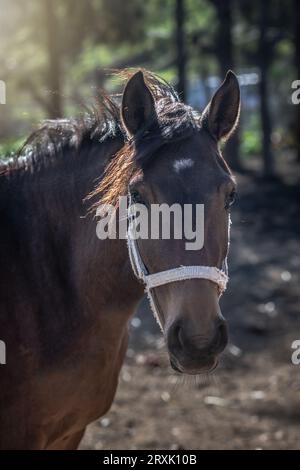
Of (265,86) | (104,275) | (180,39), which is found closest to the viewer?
(104,275)

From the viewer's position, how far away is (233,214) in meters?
13.1

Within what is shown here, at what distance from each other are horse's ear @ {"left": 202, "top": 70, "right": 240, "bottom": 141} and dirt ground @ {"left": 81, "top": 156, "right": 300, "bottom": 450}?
2.12 ft

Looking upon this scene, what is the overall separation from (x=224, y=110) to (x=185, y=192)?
620 millimetres

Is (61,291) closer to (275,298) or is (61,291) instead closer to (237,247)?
(275,298)

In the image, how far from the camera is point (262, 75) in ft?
54.6

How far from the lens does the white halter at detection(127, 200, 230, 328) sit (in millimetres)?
2926

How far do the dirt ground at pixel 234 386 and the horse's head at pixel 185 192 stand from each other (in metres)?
0.77

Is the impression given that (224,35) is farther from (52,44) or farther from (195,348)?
(195,348)

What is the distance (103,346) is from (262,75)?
13.9 m

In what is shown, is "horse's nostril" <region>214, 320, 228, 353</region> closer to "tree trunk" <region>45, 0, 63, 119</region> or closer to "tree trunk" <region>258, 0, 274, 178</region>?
"tree trunk" <region>45, 0, 63, 119</region>

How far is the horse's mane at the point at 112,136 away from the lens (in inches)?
126

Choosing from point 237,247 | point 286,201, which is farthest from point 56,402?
point 286,201

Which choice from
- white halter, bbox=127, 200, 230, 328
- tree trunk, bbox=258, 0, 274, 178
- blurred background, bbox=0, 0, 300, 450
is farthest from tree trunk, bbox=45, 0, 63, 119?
white halter, bbox=127, 200, 230, 328

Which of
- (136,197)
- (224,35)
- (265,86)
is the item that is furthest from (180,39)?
(136,197)
